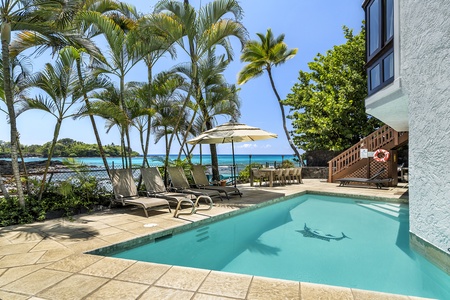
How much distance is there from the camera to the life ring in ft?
37.6

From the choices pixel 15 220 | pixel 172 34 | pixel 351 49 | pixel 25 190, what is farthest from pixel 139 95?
pixel 351 49

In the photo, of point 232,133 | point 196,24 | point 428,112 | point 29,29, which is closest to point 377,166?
point 232,133

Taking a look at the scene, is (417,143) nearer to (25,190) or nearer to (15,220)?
(15,220)

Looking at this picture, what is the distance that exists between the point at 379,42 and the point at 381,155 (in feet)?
19.6

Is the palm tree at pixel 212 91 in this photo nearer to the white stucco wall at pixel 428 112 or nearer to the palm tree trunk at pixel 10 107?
the palm tree trunk at pixel 10 107

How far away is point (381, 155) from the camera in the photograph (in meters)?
11.6

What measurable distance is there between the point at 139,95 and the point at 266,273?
23.0 feet

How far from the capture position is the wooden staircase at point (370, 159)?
11695mm

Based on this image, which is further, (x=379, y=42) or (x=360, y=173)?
(x=360, y=173)

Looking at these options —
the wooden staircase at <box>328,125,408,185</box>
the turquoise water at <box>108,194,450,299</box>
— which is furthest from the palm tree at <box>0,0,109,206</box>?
the wooden staircase at <box>328,125,408,185</box>

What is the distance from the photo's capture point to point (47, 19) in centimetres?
582

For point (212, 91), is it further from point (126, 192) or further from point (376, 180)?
point (376, 180)

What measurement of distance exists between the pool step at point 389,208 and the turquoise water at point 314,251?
0.10 m

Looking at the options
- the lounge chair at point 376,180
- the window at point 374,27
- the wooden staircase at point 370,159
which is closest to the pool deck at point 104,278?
the window at point 374,27
